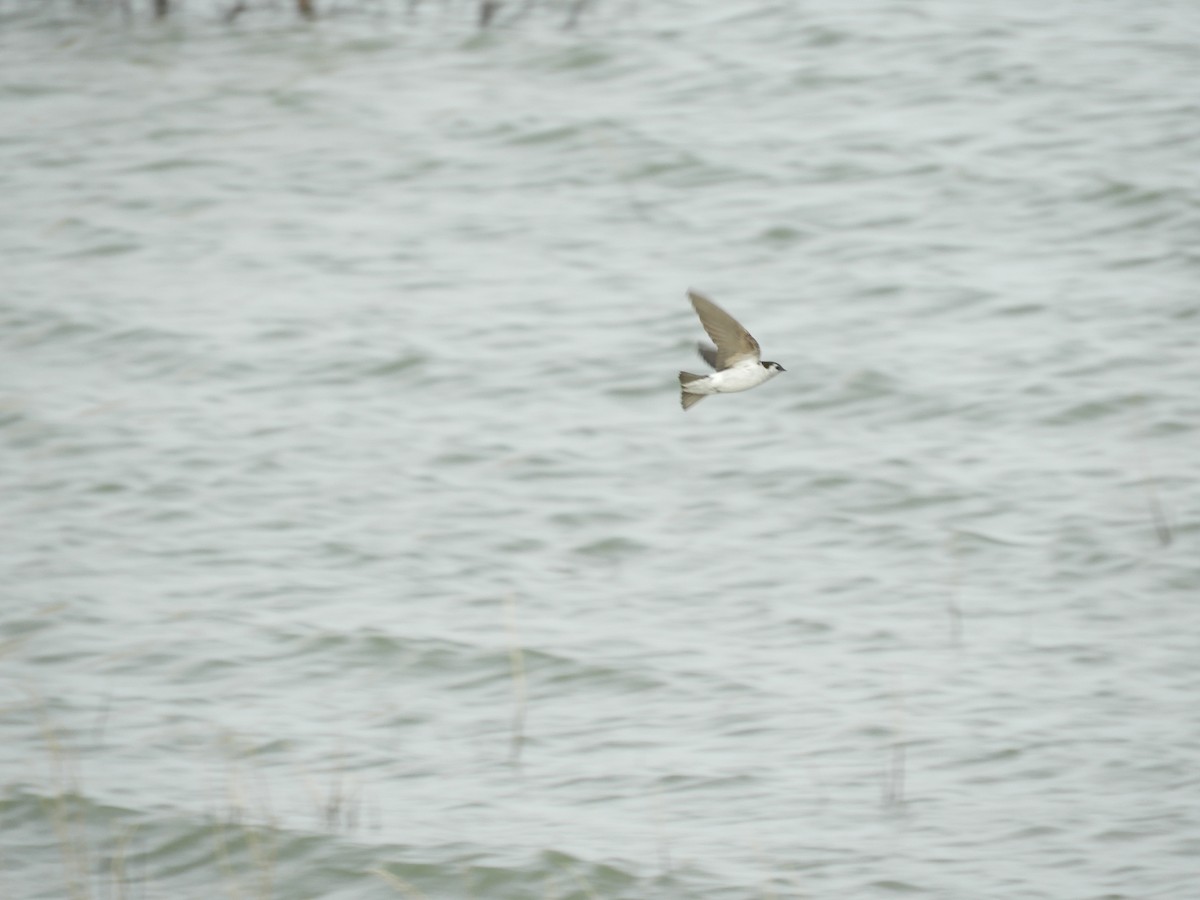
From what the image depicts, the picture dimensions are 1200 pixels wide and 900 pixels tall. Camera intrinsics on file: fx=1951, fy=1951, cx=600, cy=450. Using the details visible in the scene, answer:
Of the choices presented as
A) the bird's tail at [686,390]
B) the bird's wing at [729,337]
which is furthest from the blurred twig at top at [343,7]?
the bird's wing at [729,337]

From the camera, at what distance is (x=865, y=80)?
10.9m

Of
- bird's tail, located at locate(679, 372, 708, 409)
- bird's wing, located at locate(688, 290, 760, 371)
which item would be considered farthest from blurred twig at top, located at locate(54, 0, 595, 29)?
bird's wing, located at locate(688, 290, 760, 371)

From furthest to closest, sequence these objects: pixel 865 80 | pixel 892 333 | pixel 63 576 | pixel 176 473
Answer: pixel 865 80
pixel 892 333
pixel 176 473
pixel 63 576

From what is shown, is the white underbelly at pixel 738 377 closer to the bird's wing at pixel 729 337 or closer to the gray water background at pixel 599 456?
the bird's wing at pixel 729 337

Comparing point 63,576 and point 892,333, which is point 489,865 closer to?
point 63,576

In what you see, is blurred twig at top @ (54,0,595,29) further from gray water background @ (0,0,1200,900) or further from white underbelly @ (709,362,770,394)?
white underbelly @ (709,362,770,394)

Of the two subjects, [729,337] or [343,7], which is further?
[343,7]

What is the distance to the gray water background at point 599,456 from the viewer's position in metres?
5.32

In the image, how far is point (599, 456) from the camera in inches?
300

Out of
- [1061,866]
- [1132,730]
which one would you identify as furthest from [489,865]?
[1132,730]

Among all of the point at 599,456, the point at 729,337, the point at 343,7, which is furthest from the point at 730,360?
the point at 343,7

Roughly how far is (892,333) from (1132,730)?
3085 millimetres

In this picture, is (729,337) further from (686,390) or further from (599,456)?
(599,456)

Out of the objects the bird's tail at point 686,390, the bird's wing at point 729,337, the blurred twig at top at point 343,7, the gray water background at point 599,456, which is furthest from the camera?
the blurred twig at top at point 343,7
